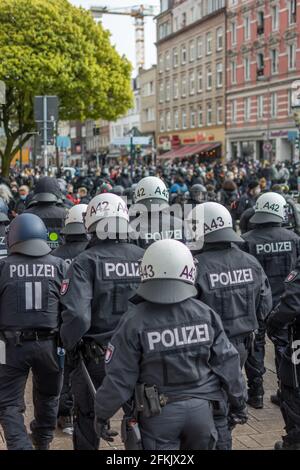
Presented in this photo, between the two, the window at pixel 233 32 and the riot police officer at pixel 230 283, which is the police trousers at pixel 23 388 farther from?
the window at pixel 233 32

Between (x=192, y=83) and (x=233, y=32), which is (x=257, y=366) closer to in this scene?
(x=233, y=32)

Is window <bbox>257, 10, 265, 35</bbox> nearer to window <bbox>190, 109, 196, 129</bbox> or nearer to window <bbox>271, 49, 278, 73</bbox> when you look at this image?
window <bbox>271, 49, 278, 73</bbox>

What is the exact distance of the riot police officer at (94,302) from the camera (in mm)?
4184

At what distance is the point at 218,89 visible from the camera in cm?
4947

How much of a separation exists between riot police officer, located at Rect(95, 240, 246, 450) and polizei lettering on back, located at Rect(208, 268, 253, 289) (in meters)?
0.92

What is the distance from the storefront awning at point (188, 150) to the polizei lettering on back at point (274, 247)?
4375 centimetres

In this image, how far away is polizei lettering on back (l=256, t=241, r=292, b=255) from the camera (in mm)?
5977

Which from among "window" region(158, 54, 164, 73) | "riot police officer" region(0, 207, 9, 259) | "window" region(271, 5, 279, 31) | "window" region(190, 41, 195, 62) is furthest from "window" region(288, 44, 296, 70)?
"riot police officer" region(0, 207, 9, 259)

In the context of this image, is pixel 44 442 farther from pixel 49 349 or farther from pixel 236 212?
pixel 236 212

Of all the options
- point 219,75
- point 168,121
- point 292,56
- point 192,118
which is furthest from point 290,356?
point 168,121

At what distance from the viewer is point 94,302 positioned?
4.31 m

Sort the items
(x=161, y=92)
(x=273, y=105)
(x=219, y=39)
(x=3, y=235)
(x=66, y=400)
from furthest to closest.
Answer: (x=161, y=92) < (x=219, y=39) < (x=273, y=105) < (x=3, y=235) < (x=66, y=400)

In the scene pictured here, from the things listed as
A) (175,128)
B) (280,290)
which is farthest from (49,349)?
(175,128)

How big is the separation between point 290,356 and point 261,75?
134ft
